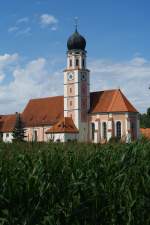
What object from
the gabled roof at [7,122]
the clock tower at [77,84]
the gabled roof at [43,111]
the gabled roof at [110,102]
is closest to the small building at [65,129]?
the clock tower at [77,84]

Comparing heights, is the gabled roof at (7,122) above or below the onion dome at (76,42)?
below

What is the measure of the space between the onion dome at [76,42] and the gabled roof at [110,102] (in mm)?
8619

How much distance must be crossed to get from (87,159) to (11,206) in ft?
5.87

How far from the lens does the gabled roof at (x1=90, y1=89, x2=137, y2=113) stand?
73.1m

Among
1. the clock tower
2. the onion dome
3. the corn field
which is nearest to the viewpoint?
the corn field

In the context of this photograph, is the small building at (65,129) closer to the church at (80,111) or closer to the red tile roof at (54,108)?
the church at (80,111)

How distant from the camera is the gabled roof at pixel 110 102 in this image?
73.1m

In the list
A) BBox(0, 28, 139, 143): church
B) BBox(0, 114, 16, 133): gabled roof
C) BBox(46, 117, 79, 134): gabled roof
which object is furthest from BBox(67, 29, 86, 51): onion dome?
BBox(0, 114, 16, 133): gabled roof

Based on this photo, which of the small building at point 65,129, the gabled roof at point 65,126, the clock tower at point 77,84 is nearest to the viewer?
the small building at point 65,129

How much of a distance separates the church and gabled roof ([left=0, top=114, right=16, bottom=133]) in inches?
138

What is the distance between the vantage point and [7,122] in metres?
86.8

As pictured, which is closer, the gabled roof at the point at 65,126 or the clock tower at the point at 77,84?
the gabled roof at the point at 65,126

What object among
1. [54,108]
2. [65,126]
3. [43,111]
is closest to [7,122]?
[43,111]

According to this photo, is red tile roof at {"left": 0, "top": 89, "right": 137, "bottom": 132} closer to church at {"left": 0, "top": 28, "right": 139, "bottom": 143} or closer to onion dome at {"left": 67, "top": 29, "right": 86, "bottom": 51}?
church at {"left": 0, "top": 28, "right": 139, "bottom": 143}
